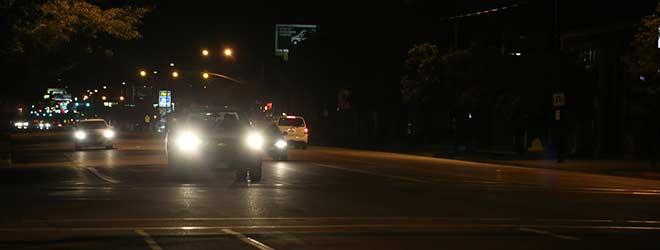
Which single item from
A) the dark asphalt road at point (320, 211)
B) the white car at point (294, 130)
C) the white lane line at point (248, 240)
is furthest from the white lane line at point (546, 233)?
the white car at point (294, 130)

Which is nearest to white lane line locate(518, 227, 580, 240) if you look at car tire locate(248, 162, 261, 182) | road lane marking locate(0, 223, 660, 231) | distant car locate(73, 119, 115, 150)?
road lane marking locate(0, 223, 660, 231)

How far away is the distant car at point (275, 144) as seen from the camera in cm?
3459

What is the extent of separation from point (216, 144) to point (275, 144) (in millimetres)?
11078

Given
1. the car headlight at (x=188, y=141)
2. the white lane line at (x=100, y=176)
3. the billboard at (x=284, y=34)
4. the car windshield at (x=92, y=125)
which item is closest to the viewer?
the white lane line at (x=100, y=176)

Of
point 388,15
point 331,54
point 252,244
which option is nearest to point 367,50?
point 388,15

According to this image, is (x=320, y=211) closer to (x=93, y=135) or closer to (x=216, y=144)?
(x=216, y=144)

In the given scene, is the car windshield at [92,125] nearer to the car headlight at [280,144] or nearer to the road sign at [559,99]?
the car headlight at [280,144]

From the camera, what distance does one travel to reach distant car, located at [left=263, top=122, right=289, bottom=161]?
3459 cm

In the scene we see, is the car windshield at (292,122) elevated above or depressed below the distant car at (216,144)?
above

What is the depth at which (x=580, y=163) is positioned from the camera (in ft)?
121

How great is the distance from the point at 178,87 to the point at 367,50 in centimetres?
7618

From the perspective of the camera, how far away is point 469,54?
4341cm

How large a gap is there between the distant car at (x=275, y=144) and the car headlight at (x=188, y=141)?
10.2m

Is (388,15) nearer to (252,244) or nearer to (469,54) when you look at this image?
(469,54)
